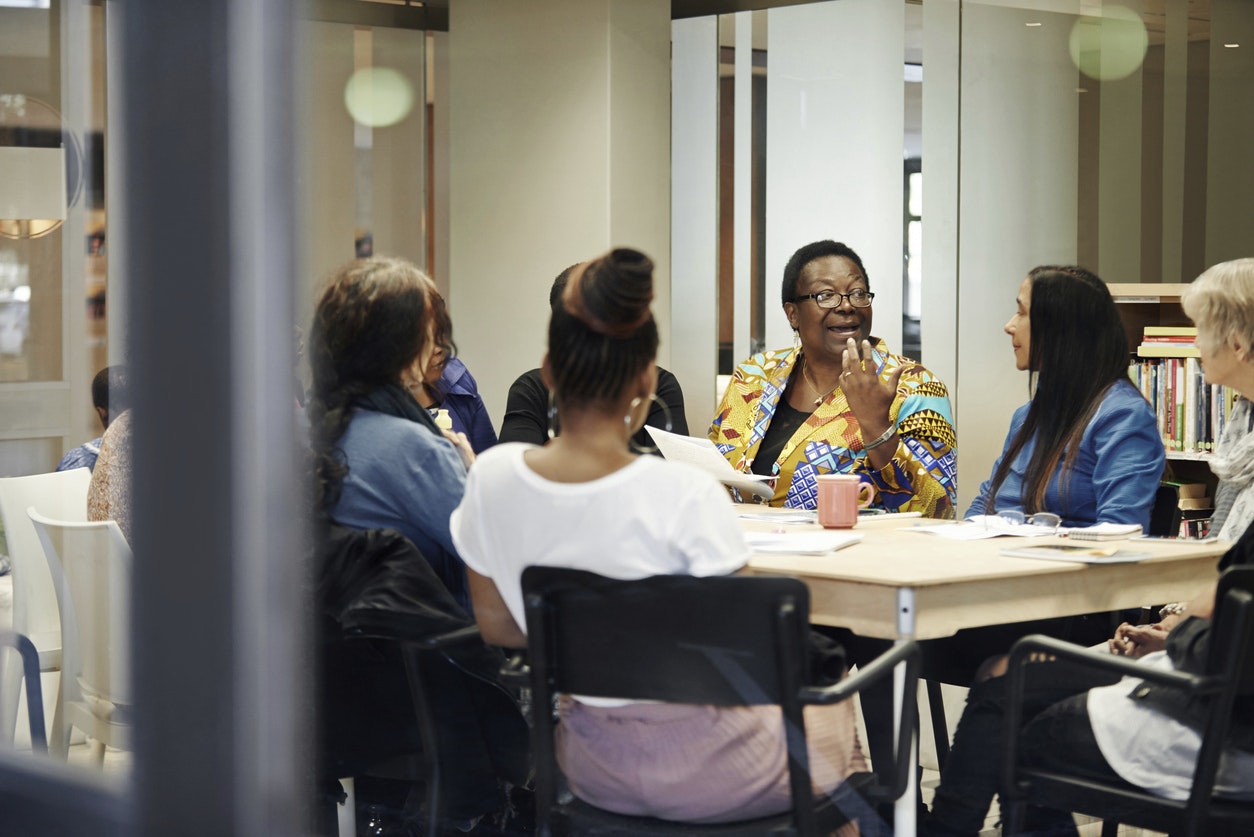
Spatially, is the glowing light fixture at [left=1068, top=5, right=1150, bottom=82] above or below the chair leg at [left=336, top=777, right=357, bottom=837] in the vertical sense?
above

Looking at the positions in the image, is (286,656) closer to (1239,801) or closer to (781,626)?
(781,626)

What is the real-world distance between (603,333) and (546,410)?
0.41 ft

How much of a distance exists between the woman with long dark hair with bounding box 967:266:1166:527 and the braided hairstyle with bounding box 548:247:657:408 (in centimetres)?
123

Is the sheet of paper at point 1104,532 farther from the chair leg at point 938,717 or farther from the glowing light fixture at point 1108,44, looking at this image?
the glowing light fixture at point 1108,44

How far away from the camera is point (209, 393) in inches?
57.8

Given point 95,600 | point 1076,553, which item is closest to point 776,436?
point 1076,553

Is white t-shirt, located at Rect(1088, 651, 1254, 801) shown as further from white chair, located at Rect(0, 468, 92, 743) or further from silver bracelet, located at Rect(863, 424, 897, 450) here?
white chair, located at Rect(0, 468, 92, 743)

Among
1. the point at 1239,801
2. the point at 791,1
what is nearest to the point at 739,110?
the point at 791,1

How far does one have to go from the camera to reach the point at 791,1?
337 cm

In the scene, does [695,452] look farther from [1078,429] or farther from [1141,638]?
[1078,429]

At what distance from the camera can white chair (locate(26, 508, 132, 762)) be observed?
1.59 metres

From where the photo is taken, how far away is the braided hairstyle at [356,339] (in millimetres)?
1647

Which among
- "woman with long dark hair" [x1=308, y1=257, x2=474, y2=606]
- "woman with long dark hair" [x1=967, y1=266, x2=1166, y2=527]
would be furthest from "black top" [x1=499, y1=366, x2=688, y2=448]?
"woman with long dark hair" [x1=967, y1=266, x2=1166, y2=527]

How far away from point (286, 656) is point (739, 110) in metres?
1.71
